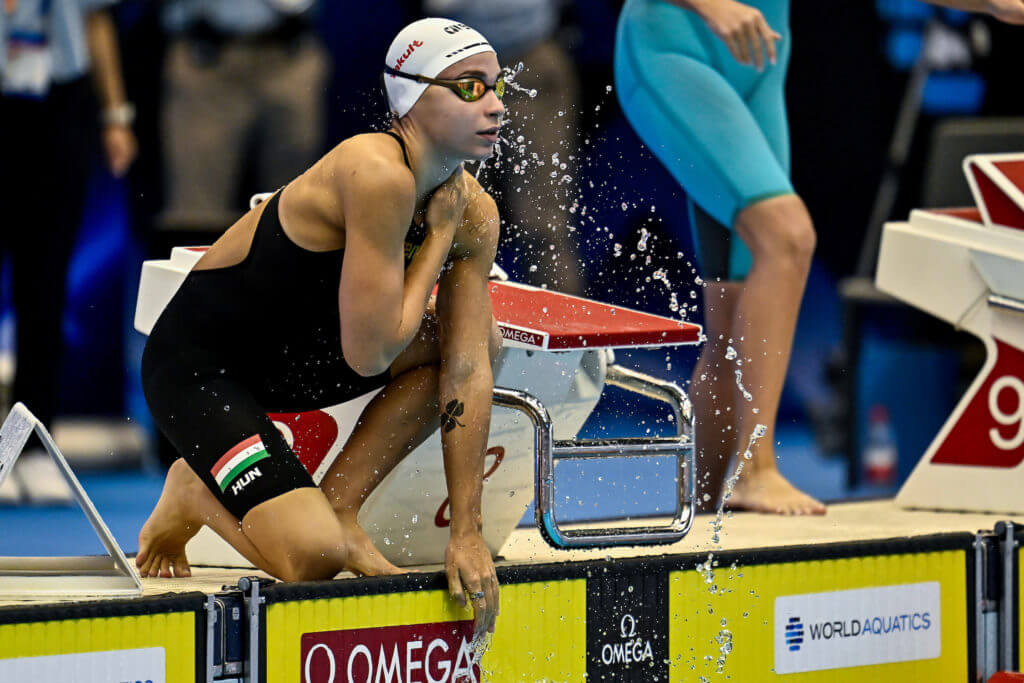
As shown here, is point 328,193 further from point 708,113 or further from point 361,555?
point 708,113

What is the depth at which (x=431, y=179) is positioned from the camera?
291 cm

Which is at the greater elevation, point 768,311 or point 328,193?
point 328,193

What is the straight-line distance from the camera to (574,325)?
3258 mm

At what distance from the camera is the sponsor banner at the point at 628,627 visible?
10.2ft

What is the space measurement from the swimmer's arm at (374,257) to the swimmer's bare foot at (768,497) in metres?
1.59

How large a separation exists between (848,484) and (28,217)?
11.3ft

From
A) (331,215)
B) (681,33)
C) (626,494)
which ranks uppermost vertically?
(681,33)

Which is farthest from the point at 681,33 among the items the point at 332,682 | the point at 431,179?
the point at 332,682

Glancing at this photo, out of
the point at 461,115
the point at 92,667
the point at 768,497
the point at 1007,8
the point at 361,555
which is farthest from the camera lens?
the point at 1007,8

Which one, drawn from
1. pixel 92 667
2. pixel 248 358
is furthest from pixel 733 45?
pixel 92 667

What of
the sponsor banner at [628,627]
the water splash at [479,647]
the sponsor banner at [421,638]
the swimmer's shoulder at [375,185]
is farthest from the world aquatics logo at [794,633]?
the swimmer's shoulder at [375,185]

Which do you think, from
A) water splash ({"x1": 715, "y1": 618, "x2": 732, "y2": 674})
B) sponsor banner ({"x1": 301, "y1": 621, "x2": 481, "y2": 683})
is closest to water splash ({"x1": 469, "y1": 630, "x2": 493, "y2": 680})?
sponsor banner ({"x1": 301, "y1": 621, "x2": 481, "y2": 683})

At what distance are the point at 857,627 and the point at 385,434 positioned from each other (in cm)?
114

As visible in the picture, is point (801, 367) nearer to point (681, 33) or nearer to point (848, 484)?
point (848, 484)
